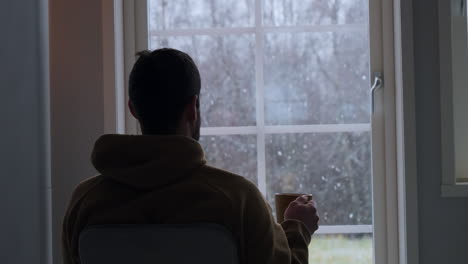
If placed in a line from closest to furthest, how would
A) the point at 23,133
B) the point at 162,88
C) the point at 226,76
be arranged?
the point at 23,133 < the point at 162,88 < the point at 226,76

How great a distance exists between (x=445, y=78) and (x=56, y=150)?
125cm

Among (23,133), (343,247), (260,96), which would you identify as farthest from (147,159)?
(343,247)

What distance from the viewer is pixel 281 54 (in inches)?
89.1

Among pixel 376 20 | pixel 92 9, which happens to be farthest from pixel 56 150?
pixel 376 20

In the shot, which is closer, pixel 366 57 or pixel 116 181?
pixel 116 181

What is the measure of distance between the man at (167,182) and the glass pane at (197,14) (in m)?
1.10

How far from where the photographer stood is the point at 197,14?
2.29 meters

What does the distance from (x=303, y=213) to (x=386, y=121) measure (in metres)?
0.94

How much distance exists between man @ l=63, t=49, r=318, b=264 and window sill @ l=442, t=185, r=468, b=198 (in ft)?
3.07

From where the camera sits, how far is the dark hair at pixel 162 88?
1.18m

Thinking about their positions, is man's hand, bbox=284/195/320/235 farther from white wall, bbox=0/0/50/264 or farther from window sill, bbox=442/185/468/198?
window sill, bbox=442/185/468/198

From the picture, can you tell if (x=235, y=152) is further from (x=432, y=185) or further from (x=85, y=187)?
(x=85, y=187)

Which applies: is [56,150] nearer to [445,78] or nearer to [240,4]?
[240,4]

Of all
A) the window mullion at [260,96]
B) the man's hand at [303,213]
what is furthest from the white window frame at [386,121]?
the man's hand at [303,213]
